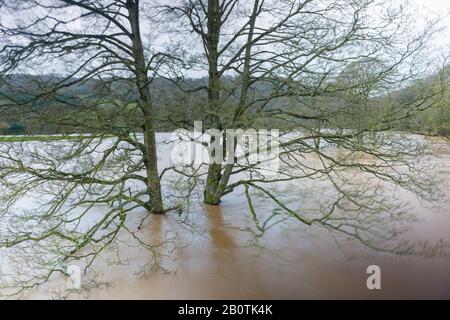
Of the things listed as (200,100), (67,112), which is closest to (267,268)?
(200,100)

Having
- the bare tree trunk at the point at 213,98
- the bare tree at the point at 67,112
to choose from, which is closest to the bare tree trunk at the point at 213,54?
the bare tree trunk at the point at 213,98

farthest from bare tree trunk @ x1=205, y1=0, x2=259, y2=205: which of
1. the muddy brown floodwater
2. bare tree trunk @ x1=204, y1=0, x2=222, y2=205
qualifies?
the muddy brown floodwater

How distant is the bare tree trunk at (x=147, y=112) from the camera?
4.80 m

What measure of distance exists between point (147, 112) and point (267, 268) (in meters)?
2.62

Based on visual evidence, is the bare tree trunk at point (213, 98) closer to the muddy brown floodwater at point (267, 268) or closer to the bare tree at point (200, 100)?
the bare tree at point (200, 100)

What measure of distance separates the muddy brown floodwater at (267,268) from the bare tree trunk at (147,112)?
0.45 meters

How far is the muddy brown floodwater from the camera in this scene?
3535 mm

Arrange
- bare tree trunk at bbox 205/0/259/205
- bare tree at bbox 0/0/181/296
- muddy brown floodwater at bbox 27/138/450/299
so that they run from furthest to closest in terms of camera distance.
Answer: bare tree trunk at bbox 205/0/259/205 < bare tree at bbox 0/0/181/296 < muddy brown floodwater at bbox 27/138/450/299

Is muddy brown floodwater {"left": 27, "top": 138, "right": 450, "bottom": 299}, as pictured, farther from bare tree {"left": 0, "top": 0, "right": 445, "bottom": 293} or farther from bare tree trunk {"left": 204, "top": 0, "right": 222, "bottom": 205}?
bare tree trunk {"left": 204, "top": 0, "right": 222, "bottom": 205}

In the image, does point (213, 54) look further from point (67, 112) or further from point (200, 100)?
point (67, 112)

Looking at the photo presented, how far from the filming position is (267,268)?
409 cm

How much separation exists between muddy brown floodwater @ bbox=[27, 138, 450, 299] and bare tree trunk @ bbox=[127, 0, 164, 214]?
45 cm
